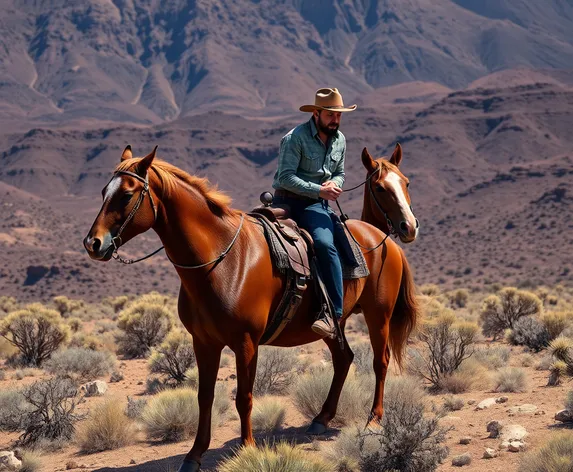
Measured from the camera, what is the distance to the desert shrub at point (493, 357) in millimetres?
13125

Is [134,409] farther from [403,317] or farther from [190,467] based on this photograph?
[403,317]

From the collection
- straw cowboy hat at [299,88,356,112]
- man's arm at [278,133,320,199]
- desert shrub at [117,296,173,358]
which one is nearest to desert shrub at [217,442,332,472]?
man's arm at [278,133,320,199]

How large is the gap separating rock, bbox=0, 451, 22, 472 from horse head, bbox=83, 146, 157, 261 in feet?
9.72

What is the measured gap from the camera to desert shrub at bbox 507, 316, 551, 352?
50.2 ft

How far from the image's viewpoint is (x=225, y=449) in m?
8.56

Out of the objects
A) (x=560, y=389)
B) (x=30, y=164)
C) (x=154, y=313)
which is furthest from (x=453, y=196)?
(x=560, y=389)

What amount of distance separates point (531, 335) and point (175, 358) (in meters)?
6.66

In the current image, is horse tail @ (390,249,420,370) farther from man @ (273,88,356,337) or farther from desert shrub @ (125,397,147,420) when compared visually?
desert shrub @ (125,397,147,420)

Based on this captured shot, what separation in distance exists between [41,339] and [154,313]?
2.77 m

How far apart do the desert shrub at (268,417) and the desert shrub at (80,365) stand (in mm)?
5793

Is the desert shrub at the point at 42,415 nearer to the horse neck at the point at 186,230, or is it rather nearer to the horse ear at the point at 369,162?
the horse neck at the point at 186,230

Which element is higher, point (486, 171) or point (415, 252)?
point (486, 171)

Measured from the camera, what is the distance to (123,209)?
669 centimetres

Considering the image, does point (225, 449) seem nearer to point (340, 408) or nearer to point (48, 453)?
point (340, 408)
